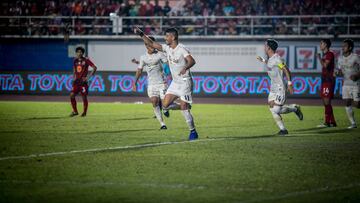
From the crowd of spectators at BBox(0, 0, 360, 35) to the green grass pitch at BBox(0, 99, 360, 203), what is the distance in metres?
16.5

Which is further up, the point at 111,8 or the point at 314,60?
the point at 111,8

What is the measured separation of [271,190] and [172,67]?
7.18m

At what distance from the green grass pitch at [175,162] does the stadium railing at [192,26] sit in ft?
52.2

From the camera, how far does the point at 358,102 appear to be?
19.0 metres

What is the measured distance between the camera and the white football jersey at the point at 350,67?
1906 centimetres

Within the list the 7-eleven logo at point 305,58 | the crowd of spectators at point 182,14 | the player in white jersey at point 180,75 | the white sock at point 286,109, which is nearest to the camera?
the player in white jersey at point 180,75

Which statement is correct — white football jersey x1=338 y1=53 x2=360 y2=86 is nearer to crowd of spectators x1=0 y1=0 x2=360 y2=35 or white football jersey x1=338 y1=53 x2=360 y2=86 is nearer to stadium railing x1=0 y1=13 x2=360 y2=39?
stadium railing x1=0 y1=13 x2=360 y2=39

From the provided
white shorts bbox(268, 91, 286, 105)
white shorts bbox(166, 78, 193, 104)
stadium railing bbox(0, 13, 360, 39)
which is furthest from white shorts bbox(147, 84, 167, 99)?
stadium railing bbox(0, 13, 360, 39)

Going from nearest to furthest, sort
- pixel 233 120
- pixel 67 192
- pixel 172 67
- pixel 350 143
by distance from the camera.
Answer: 1. pixel 67 192
2. pixel 350 143
3. pixel 172 67
4. pixel 233 120

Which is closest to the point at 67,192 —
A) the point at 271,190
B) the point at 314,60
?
the point at 271,190

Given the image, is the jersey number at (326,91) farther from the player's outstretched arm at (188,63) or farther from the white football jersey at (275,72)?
the player's outstretched arm at (188,63)

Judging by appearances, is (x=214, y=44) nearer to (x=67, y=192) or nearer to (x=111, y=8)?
(x=111, y=8)

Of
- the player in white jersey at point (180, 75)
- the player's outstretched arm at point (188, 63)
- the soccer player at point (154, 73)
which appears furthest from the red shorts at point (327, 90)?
the player's outstretched arm at point (188, 63)

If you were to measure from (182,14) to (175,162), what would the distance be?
27390mm
